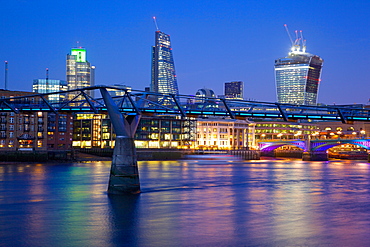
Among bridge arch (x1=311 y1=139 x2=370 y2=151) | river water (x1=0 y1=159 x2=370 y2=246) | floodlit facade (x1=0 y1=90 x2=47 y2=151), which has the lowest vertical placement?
river water (x1=0 y1=159 x2=370 y2=246)

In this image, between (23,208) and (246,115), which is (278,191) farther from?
(23,208)

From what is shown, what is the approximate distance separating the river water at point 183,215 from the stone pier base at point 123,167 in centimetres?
125

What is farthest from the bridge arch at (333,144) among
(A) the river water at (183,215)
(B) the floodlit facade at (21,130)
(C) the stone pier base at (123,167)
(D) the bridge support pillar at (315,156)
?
(C) the stone pier base at (123,167)

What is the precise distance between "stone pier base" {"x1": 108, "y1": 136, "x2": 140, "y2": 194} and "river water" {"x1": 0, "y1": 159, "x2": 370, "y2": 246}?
1.25m

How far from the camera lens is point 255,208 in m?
48.2

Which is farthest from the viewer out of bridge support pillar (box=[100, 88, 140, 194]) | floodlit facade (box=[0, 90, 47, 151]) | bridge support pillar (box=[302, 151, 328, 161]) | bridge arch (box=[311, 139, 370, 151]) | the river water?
bridge support pillar (box=[302, 151, 328, 161])

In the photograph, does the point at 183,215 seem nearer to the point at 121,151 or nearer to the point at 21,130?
the point at 121,151

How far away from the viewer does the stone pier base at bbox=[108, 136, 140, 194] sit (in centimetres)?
5059

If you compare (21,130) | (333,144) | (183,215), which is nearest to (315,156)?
(333,144)

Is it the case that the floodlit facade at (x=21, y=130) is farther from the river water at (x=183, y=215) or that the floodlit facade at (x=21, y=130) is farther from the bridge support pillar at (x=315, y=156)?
the bridge support pillar at (x=315, y=156)

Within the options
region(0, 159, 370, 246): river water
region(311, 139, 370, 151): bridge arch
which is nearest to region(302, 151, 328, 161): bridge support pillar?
region(311, 139, 370, 151): bridge arch

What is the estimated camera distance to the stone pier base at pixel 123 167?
50594mm

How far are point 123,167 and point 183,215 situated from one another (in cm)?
1000

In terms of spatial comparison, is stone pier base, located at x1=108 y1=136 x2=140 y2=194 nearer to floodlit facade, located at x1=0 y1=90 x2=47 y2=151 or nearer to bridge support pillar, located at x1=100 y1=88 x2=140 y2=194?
bridge support pillar, located at x1=100 y1=88 x2=140 y2=194
